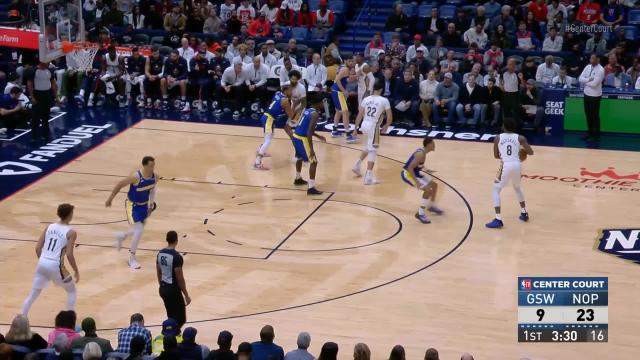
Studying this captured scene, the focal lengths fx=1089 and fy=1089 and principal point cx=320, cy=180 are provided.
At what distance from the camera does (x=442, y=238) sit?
17453 mm

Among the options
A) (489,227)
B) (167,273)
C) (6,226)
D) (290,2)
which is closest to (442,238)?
(489,227)

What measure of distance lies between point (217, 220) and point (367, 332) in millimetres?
4931

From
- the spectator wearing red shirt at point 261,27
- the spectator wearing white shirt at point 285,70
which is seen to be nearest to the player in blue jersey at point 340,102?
the spectator wearing white shirt at point 285,70

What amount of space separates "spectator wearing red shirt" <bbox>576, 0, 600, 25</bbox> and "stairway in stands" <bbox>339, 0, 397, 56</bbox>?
206 inches

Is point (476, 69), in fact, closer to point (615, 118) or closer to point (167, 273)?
point (615, 118)

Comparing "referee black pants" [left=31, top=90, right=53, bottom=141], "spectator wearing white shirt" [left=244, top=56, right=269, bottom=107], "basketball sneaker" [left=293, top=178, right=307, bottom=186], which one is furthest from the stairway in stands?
"basketball sneaker" [left=293, top=178, right=307, bottom=186]

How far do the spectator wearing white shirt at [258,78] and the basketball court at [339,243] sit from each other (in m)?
2.46

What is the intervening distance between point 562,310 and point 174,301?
475cm

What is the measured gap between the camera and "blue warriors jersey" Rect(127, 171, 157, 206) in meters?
15.7

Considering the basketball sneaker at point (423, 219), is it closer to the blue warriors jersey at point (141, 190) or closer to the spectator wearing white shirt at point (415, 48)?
the blue warriors jersey at point (141, 190)

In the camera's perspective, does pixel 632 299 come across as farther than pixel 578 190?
No

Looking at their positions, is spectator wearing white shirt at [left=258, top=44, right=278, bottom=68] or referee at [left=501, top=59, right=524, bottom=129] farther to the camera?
spectator wearing white shirt at [left=258, top=44, right=278, bottom=68]

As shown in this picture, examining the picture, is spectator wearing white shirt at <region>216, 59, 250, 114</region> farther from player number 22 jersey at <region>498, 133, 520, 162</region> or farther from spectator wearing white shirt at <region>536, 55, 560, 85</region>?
player number 22 jersey at <region>498, 133, 520, 162</region>

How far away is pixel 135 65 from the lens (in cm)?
2603
